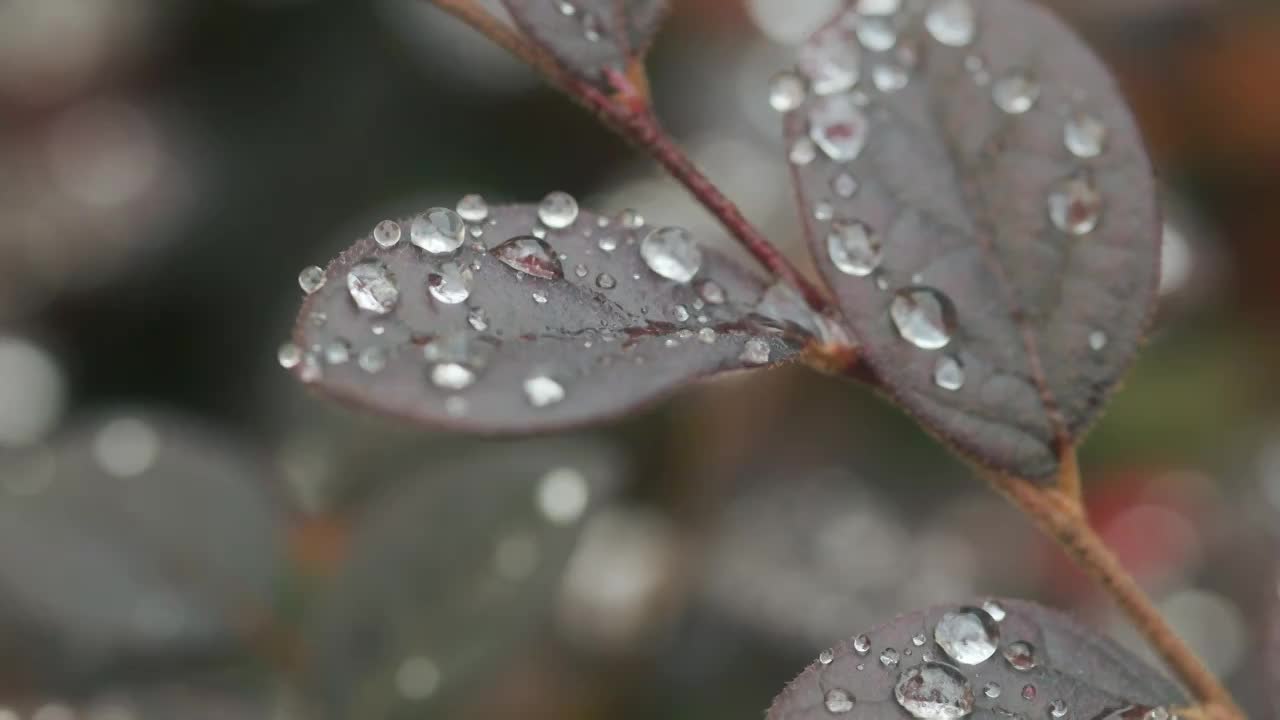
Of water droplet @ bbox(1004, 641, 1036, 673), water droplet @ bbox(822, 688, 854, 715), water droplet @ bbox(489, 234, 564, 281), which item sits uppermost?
water droplet @ bbox(1004, 641, 1036, 673)

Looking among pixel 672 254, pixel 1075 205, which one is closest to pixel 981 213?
pixel 1075 205

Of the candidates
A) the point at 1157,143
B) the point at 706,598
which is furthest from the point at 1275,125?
the point at 706,598

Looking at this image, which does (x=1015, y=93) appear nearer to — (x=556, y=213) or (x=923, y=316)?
(x=923, y=316)

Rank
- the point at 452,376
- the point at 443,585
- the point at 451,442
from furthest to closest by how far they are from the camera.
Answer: the point at 451,442
the point at 443,585
the point at 452,376

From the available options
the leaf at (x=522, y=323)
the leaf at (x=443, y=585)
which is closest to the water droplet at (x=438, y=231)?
the leaf at (x=522, y=323)

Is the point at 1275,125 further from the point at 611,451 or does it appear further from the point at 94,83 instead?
the point at 94,83

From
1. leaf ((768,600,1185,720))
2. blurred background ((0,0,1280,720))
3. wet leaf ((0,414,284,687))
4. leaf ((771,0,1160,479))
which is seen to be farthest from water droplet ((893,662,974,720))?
wet leaf ((0,414,284,687))

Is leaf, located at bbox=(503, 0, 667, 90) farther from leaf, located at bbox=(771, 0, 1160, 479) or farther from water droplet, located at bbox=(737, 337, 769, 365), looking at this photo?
water droplet, located at bbox=(737, 337, 769, 365)

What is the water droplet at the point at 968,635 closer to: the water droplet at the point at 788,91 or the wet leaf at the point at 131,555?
the water droplet at the point at 788,91
